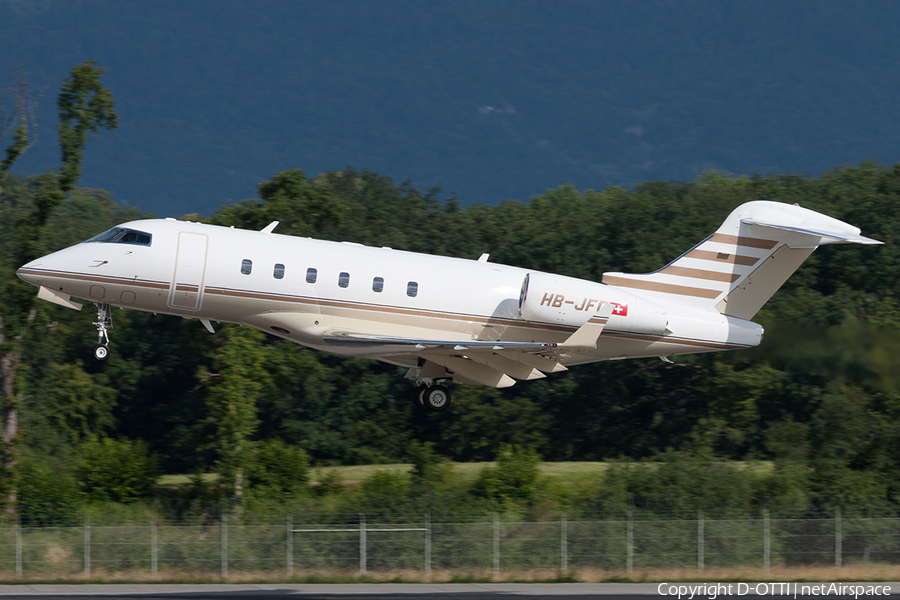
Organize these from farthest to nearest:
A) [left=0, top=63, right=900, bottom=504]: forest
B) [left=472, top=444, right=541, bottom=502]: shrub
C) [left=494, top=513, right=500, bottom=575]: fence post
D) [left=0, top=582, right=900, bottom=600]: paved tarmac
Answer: [left=0, top=63, right=900, bottom=504]: forest → [left=472, top=444, right=541, bottom=502]: shrub → [left=494, top=513, right=500, bottom=575]: fence post → [left=0, top=582, right=900, bottom=600]: paved tarmac

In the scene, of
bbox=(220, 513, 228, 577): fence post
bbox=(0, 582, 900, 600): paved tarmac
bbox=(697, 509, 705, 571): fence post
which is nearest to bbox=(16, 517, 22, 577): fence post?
bbox=(0, 582, 900, 600): paved tarmac

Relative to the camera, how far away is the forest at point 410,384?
3209cm

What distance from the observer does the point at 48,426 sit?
145ft

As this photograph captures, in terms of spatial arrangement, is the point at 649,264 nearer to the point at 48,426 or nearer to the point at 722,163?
the point at 48,426

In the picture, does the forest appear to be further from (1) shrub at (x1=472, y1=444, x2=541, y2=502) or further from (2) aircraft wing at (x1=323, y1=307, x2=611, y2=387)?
(2) aircraft wing at (x1=323, y1=307, x2=611, y2=387)

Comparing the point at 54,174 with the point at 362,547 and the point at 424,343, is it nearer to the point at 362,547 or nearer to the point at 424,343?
the point at 362,547

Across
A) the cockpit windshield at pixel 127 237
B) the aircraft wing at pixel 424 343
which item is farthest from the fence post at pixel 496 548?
the cockpit windshield at pixel 127 237

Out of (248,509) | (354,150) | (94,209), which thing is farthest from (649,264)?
(354,150)

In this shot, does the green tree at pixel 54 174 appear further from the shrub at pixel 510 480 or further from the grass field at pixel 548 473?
the shrub at pixel 510 480

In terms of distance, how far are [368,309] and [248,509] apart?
43.9 feet

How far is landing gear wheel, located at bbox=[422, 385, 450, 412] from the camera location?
21.9 m

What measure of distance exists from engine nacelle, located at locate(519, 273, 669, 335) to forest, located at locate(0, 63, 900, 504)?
9.79 meters

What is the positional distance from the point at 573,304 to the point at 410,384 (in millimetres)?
26725

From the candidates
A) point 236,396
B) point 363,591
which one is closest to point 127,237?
point 363,591
